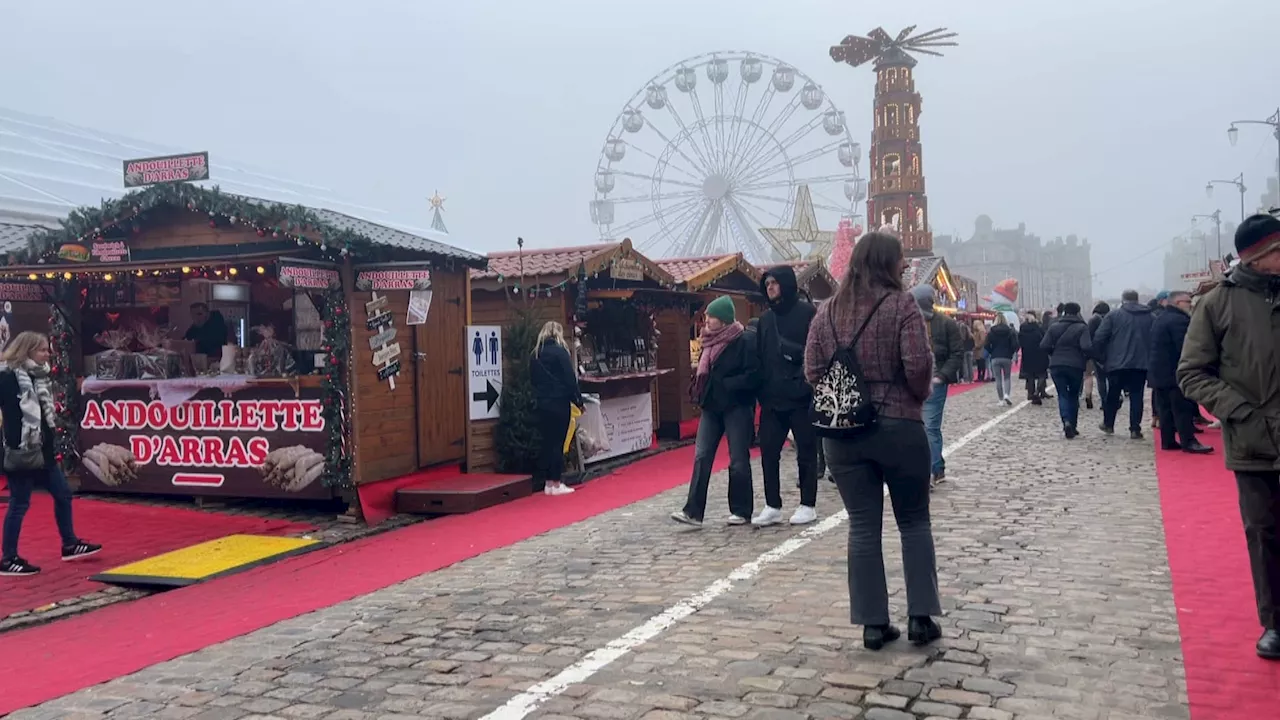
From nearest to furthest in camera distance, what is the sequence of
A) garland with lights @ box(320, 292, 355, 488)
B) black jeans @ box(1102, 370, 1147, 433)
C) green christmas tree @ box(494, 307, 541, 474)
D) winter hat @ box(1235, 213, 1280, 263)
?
winter hat @ box(1235, 213, 1280, 263) < garland with lights @ box(320, 292, 355, 488) < green christmas tree @ box(494, 307, 541, 474) < black jeans @ box(1102, 370, 1147, 433)

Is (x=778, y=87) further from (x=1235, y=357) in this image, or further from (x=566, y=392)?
(x=1235, y=357)

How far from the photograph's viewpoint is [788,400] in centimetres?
709

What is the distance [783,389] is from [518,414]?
4.43 metres

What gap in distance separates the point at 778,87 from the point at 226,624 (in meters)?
31.2

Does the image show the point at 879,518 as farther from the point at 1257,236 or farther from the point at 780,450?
the point at 780,450

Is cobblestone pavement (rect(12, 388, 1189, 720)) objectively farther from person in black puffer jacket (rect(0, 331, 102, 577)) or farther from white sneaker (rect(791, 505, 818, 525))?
person in black puffer jacket (rect(0, 331, 102, 577))

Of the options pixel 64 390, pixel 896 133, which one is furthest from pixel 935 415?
pixel 896 133

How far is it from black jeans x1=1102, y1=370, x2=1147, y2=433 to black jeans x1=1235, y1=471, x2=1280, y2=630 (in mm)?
8200

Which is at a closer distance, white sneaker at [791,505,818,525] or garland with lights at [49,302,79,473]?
white sneaker at [791,505,818,525]

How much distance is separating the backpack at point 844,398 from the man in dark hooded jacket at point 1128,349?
842cm

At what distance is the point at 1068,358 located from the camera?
12.3 meters

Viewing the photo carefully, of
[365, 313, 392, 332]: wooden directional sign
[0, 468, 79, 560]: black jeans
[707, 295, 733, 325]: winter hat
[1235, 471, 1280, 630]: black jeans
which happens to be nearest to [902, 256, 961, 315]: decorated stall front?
[365, 313, 392, 332]: wooden directional sign

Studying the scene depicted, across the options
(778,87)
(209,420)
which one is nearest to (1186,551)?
(209,420)

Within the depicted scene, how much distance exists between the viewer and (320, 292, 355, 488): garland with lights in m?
8.99
